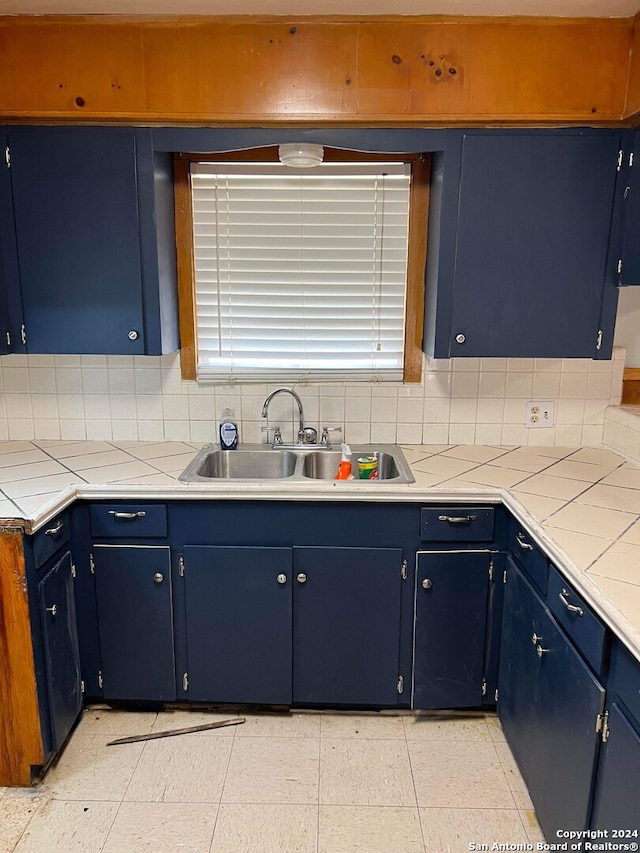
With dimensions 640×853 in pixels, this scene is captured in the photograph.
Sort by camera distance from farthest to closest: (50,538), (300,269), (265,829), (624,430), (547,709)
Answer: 1. (300,269)
2. (624,430)
3. (50,538)
4. (265,829)
5. (547,709)

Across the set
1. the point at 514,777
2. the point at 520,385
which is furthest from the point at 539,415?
the point at 514,777

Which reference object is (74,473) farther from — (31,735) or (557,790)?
(557,790)

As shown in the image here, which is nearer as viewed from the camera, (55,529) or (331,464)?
(55,529)

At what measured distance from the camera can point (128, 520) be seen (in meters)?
2.04

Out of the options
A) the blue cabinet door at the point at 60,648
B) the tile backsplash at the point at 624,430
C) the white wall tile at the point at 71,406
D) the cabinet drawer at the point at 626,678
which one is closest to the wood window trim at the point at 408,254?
the white wall tile at the point at 71,406

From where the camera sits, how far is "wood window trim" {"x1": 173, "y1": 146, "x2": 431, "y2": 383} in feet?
7.72

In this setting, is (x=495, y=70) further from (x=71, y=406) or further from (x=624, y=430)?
(x=71, y=406)

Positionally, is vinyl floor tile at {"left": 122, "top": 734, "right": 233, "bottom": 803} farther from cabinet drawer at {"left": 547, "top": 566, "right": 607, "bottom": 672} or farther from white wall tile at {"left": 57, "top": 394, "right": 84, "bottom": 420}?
white wall tile at {"left": 57, "top": 394, "right": 84, "bottom": 420}

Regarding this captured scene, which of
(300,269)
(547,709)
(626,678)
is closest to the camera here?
(626,678)

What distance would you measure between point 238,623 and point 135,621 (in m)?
0.38

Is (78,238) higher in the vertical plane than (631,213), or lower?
lower

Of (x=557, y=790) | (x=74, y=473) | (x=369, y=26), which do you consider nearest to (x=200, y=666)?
(x=74, y=473)

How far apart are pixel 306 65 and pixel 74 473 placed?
5.41 ft

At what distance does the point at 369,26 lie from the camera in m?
1.95
